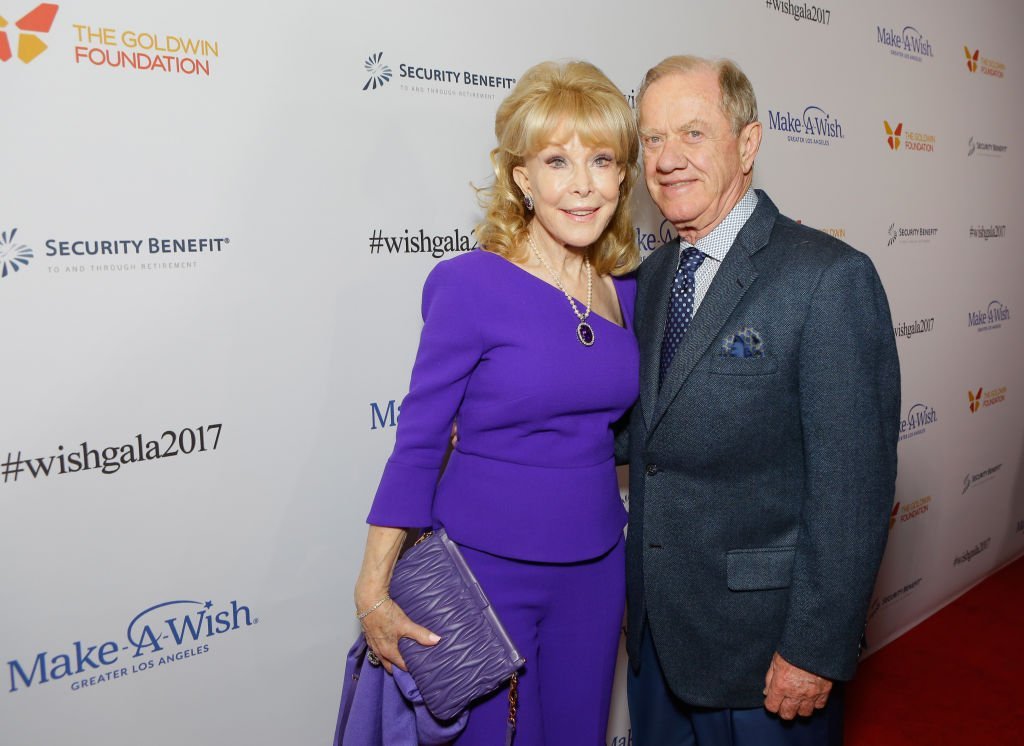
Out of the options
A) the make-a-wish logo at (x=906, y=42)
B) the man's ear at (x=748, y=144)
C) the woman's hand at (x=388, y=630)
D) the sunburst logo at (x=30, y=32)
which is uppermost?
the make-a-wish logo at (x=906, y=42)

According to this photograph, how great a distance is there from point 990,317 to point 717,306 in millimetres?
3619

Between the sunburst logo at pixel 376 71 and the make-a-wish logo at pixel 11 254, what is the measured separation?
0.90 m

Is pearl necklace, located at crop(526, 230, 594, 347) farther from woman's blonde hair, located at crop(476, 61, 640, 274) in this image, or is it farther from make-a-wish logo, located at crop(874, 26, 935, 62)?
make-a-wish logo, located at crop(874, 26, 935, 62)

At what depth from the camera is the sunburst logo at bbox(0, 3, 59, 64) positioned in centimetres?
159

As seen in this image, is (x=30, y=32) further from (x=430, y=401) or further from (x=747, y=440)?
(x=747, y=440)

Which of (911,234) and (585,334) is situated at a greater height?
(911,234)

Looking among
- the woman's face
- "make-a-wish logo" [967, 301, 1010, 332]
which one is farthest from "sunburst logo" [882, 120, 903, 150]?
the woman's face

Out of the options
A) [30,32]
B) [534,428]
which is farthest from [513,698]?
[30,32]

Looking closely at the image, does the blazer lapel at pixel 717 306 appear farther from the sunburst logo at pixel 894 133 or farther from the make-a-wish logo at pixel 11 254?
the sunburst logo at pixel 894 133

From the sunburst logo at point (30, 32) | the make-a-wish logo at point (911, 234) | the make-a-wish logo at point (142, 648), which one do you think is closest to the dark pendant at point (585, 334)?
the make-a-wish logo at point (142, 648)

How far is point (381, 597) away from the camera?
174 cm

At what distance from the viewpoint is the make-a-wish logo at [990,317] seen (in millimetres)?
4370

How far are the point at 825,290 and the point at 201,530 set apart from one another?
1503 millimetres

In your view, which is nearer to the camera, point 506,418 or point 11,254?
point 11,254
